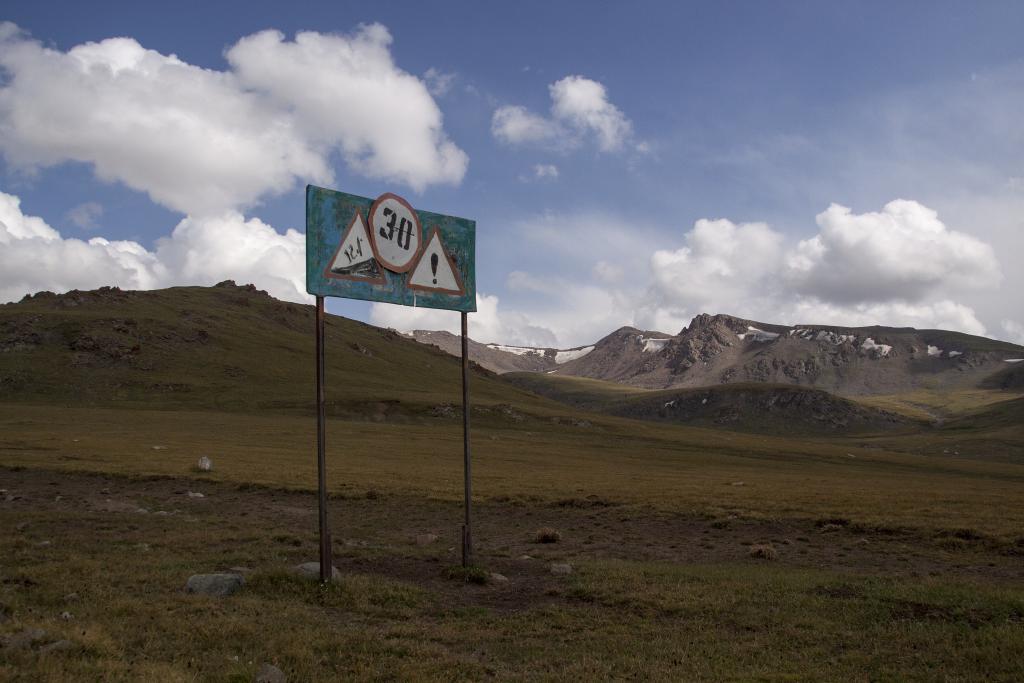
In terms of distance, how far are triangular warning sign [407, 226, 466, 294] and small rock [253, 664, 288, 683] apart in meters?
8.70

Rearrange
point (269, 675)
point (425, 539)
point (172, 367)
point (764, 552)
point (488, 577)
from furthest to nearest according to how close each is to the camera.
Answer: point (172, 367) → point (425, 539) → point (764, 552) → point (488, 577) → point (269, 675)

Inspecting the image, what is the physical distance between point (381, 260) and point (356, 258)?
646 mm

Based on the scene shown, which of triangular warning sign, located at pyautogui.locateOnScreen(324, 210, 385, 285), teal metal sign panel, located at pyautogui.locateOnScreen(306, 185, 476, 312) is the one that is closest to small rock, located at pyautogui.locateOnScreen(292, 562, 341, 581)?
teal metal sign panel, located at pyautogui.locateOnScreen(306, 185, 476, 312)

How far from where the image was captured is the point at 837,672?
362 inches

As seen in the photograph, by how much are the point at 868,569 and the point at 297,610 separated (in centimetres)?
1429

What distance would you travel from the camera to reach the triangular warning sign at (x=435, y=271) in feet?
51.0

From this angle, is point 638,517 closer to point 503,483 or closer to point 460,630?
point 503,483

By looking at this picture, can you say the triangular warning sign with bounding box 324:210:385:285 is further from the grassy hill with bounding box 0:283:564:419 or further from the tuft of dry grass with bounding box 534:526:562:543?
the grassy hill with bounding box 0:283:564:419

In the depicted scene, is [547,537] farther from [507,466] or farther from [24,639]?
[507,466]

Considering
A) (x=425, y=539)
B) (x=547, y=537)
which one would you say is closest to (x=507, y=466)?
(x=547, y=537)

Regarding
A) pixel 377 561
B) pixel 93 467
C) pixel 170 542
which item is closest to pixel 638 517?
pixel 377 561

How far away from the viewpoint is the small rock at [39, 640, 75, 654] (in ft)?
27.1

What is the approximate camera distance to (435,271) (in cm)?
Answer: 1591

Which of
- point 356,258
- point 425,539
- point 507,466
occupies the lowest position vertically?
point 507,466
